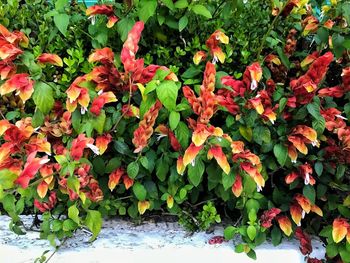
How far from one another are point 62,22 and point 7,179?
Answer: 692 millimetres

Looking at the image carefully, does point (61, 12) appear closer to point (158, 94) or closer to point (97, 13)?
point (97, 13)

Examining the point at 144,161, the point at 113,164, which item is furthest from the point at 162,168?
the point at 113,164

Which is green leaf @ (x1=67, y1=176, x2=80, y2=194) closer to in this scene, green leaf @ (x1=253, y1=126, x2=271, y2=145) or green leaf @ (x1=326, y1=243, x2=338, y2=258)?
green leaf @ (x1=253, y1=126, x2=271, y2=145)

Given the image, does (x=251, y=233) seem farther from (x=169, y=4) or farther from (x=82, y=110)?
(x=169, y=4)

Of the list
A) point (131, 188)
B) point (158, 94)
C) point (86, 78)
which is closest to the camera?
point (158, 94)

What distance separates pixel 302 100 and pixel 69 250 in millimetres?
1153

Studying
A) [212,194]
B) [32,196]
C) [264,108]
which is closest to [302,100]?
[264,108]

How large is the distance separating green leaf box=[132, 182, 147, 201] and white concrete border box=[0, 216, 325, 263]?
189 mm

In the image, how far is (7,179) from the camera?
182 cm

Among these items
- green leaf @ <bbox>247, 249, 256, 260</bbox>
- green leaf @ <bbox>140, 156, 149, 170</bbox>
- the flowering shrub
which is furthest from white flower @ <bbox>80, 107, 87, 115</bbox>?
green leaf @ <bbox>247, 249, 256, 260</bbox>

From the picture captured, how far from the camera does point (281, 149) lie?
6.91 feet

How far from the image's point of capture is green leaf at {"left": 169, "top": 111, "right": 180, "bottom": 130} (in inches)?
76.7

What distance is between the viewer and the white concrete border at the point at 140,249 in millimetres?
2047

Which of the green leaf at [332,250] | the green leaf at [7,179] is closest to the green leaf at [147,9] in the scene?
the green leaf at [7,179]
